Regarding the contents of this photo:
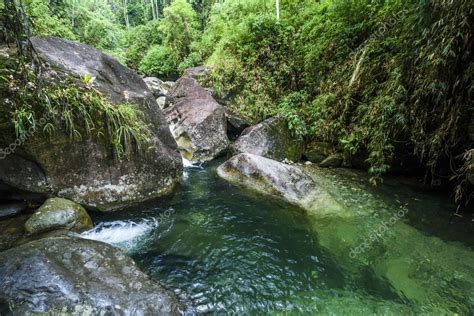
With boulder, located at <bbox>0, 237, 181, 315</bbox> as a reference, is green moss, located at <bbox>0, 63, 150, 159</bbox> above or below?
above

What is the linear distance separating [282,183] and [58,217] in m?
3.79

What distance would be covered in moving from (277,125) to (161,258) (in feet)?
17.3

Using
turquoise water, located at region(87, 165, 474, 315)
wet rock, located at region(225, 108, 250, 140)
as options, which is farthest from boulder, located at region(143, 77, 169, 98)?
turquoise water, located at region(87, 165, 474, 315)

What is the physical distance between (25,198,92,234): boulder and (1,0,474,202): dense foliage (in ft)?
8.19

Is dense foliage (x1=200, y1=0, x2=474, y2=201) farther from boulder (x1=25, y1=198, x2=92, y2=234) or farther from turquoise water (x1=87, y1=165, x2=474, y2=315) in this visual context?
boulder (x1=25, y1=198, x2=92, y2=234)

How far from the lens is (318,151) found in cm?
780

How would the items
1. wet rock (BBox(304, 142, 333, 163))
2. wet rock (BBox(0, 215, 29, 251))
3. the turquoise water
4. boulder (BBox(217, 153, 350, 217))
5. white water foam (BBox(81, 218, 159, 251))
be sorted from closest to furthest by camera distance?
1. the turquoise water
2. wet rock (BBox(0, 215, 29, 251))
3. white water foam (BBox(81, 218, 159, 251))
4. boulder (BBox(217, 153, 350, 217))
5. wet rock (BBox(304, 142, 333, 163))

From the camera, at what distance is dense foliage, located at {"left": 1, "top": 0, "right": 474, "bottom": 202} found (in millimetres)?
4695

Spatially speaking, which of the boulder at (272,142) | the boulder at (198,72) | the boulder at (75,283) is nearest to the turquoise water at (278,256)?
the boulder at (75,283)

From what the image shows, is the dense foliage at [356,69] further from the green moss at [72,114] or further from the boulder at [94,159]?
the boulder at [94,159]

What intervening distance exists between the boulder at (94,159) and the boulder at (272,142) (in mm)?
2282

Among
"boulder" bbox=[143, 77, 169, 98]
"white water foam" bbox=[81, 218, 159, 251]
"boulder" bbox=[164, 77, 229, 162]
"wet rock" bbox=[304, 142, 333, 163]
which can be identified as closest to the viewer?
"white water foam" bbox=[81, 218, 159, 251]

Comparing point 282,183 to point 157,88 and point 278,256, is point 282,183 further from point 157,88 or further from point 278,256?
point 157,88

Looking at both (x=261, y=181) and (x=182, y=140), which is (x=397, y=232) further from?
(x=182, y=140)
